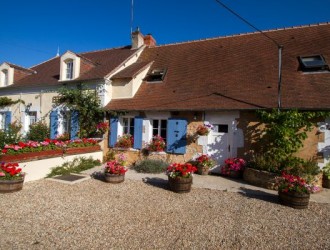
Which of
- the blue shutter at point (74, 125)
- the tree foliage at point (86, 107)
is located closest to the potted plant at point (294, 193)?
the tree foliage at point (86, 107)

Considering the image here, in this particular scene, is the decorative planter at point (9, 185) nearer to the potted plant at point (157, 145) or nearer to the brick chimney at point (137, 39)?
the potted plant at point (157, 145)

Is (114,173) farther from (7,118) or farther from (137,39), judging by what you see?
(7,118)

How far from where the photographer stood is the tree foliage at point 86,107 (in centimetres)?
1072

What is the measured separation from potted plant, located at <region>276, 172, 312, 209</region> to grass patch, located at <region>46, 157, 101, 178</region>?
22.8ft

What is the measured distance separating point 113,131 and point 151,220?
21.4 ft

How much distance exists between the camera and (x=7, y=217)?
446cm

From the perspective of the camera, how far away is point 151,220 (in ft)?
14.9

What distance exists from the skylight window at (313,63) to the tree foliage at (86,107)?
8.92m

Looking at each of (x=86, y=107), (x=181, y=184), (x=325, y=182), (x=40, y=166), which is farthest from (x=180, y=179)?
(x=86, y=107)

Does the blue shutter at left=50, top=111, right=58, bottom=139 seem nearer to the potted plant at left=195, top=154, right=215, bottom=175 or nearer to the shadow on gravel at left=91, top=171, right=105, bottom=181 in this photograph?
the shadow on gravel at left=91, top=171, right=105, bottom=181

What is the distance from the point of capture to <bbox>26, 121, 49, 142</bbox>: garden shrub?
39.2 feet

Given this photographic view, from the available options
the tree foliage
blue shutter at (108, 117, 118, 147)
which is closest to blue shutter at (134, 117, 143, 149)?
blue shutter at (108, 117, 118, 147)

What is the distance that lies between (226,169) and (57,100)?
934cm

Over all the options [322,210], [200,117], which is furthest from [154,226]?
[200,117]
